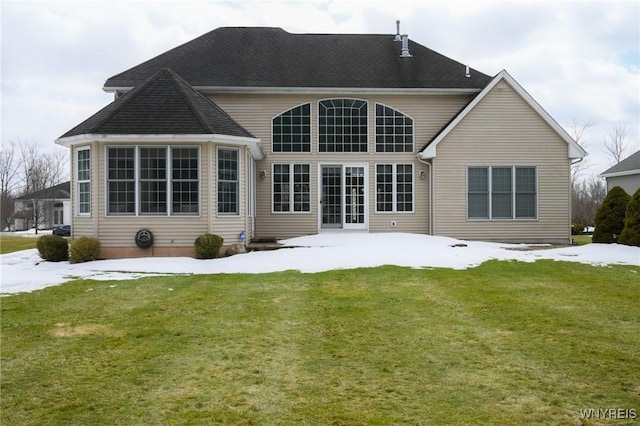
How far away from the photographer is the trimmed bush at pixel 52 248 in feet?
46.1

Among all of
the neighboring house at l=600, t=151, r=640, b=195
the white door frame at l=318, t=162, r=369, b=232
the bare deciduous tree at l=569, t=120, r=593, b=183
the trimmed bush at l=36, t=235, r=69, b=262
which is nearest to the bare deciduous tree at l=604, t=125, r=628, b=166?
the bare deciduous tree at l=569, t=120, r=593, b=183

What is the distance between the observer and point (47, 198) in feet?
166

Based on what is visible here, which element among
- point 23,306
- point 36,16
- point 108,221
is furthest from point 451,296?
point 36,16

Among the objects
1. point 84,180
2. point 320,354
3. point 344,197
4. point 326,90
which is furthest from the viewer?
point 344,197

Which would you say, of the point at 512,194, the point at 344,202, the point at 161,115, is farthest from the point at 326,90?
the point at 512,194

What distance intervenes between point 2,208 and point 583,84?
50845 mm

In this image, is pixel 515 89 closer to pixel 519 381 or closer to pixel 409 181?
pixel 409 181

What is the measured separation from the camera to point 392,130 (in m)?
19.2

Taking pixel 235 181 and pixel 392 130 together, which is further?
pixel 392 130

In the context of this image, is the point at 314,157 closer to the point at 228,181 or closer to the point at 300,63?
the point at 300,63

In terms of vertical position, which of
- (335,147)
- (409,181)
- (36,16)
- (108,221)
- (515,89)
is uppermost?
(36,16)

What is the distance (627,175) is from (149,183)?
1087 inches

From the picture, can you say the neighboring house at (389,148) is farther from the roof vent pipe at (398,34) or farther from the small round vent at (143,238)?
the small round vent at (143,238)

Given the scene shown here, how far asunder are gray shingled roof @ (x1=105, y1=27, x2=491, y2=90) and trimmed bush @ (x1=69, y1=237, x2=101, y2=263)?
6.53 meters
